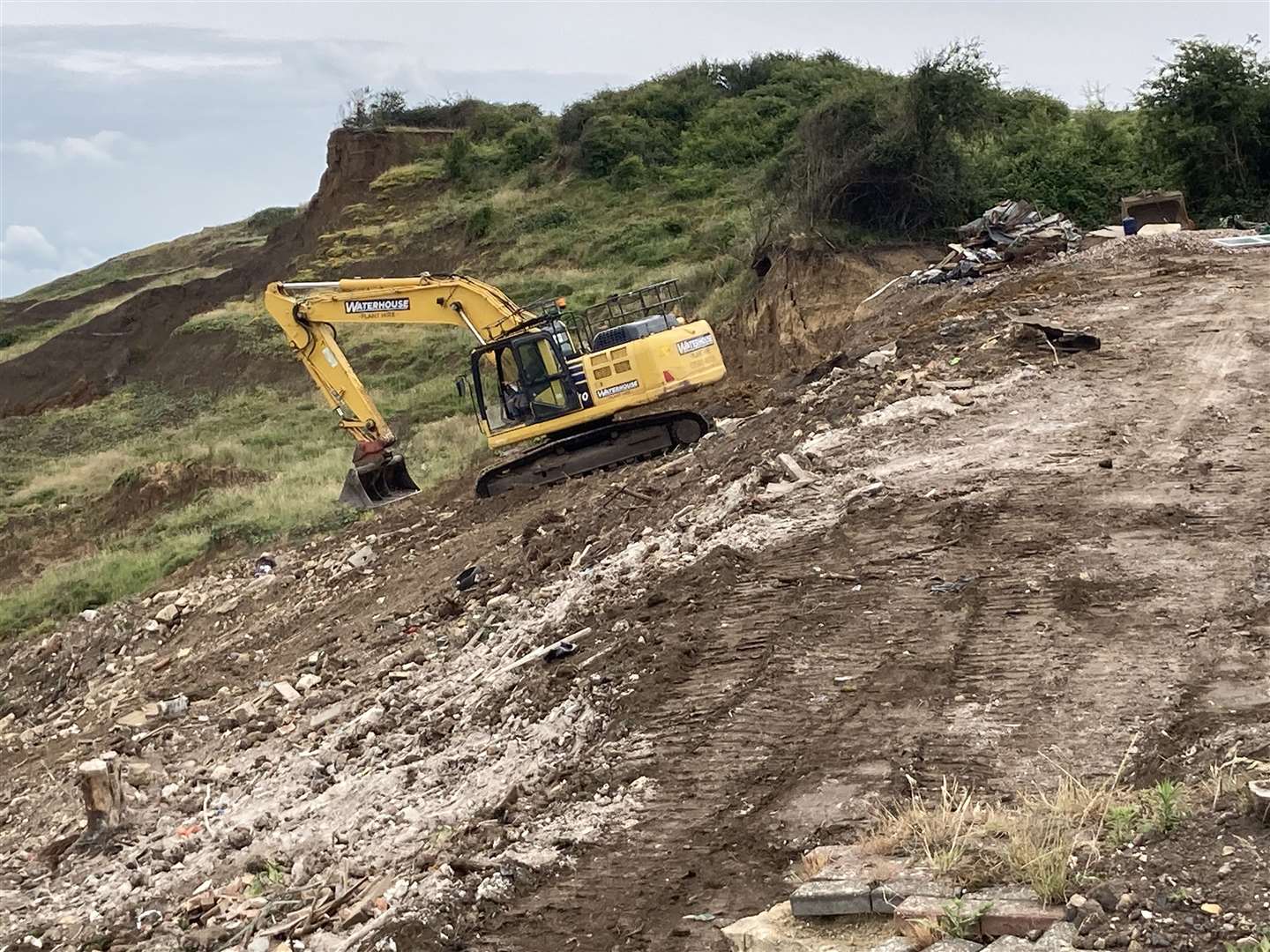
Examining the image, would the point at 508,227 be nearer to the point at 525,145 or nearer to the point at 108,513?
the point at 525,145

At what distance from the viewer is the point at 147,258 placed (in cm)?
6119

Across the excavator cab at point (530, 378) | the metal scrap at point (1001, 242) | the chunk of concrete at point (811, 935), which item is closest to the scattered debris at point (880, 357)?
the excavator cab at point (530, 378)

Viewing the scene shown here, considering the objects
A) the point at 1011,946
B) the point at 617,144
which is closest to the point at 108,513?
the point at 1011,946

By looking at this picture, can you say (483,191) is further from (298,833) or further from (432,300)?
(298,833)

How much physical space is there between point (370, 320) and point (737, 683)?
34.3 ft

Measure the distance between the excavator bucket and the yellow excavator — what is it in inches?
0.5

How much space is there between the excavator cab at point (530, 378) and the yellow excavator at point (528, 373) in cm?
1

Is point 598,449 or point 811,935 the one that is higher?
point 598,449

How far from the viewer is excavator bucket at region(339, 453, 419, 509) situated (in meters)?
15.7

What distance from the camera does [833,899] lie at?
4.27m

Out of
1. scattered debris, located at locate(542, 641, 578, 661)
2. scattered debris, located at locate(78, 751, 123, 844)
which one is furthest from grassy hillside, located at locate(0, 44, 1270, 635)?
scattered debris, located at locate(542, 641, 578, 661)

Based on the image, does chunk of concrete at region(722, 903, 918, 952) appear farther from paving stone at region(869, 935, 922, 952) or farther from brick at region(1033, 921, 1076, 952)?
brick at region(1033, 921, 1076, 952)

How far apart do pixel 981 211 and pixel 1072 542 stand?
1562 centimetres

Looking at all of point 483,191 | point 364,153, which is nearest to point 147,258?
point 364,153
